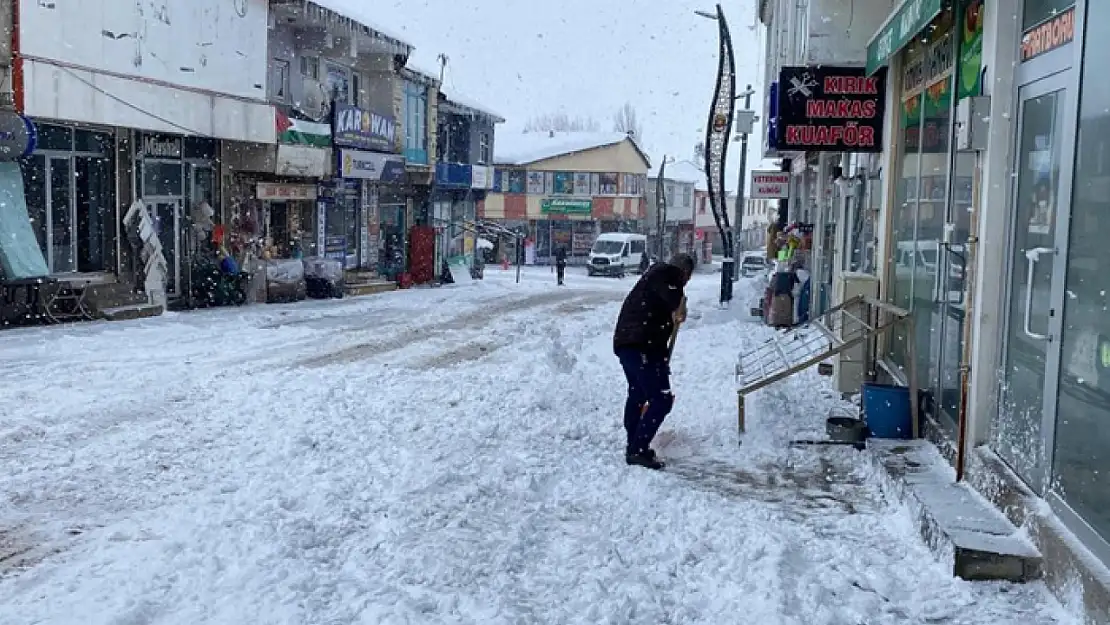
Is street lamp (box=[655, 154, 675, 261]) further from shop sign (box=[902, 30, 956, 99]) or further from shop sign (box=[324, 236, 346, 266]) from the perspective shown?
shop sign (box=[902, 30, 956, 99])

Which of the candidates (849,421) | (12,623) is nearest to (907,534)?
(849,421)

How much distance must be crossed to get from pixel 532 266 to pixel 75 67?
4080 cm

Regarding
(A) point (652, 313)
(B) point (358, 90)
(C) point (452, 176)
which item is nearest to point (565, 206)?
(C) point (452, 176)

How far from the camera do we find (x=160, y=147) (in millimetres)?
20562

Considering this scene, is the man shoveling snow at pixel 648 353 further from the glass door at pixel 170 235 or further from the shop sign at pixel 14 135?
the glass door at pixel 170 235

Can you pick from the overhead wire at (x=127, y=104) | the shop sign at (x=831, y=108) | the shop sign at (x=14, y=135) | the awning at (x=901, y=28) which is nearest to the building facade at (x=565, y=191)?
the overhead wire at (x=127, y=104)

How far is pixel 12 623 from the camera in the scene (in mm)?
4340

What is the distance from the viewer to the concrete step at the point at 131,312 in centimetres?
1730

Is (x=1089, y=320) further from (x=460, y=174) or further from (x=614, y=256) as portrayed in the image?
(x=614, y=256)

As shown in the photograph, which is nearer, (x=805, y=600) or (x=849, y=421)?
(x=805, y=600)

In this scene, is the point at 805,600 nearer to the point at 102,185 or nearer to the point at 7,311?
the point at 7,311

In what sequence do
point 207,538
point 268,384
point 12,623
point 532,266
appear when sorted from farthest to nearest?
1. point 532,266
2. point 268,384
3. point 207,538
4. point 12,623

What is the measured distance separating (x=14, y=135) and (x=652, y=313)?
1189 centimetres

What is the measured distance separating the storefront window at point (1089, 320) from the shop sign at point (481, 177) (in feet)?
115
